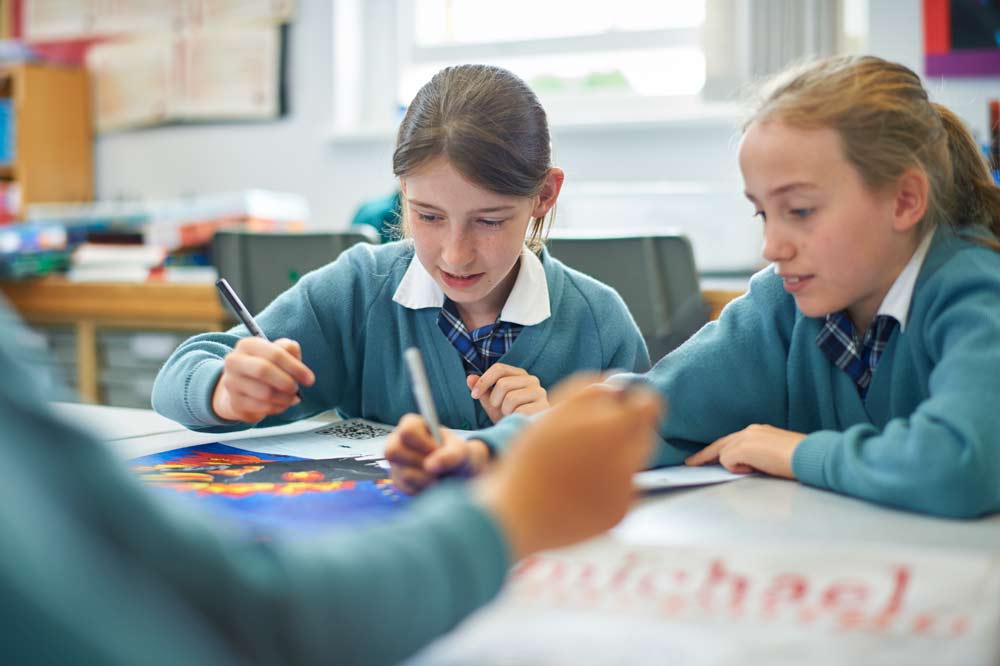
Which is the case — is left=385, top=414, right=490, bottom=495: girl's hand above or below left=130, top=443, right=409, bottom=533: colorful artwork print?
above

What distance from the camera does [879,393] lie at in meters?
0.93

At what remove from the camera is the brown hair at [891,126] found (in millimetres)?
890

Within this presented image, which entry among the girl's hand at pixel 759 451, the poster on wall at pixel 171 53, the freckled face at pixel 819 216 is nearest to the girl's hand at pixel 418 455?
the girl's hand at pixel 759 451

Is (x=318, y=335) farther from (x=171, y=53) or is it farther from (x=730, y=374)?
(x=171, y=53)

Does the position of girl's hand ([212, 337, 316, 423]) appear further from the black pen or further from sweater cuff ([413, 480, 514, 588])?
sweater cuff ([413, 480, 514, 588])

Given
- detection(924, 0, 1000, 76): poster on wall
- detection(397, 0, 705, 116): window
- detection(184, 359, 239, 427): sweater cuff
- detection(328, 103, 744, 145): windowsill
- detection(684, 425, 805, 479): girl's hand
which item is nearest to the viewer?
detection(684, 425, 805, 479): girl's hand

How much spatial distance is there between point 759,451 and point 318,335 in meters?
0.59

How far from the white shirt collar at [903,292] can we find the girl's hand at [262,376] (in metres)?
0.52

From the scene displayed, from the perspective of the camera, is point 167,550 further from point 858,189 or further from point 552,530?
point 858,189

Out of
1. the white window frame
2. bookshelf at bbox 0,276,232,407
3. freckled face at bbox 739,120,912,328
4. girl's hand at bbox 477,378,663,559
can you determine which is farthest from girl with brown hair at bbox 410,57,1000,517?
bookshelf at bbox 0,276,232,407

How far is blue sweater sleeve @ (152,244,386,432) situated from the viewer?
113cm

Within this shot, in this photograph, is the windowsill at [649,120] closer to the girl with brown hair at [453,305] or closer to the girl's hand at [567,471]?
the girl with brown hair at [453,305]

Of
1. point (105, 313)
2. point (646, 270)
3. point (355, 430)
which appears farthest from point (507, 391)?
point (105, 313)

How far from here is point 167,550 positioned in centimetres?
33
